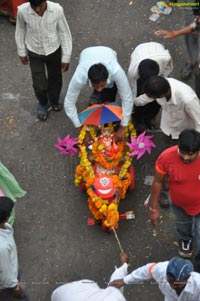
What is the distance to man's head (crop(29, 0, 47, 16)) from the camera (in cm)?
462

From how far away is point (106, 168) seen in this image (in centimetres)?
462

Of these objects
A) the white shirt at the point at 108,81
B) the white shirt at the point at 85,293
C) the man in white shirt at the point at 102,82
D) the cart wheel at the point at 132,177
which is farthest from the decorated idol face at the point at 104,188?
the white shirt at the point at 85,293

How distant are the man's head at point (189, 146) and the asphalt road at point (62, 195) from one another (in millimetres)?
1323

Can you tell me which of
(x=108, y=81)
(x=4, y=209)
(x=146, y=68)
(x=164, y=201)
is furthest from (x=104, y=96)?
(x=4, y=209)

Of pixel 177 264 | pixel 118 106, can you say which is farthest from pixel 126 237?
pixel 177 264

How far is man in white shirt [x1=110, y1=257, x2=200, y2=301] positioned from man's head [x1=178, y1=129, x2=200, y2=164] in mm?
734

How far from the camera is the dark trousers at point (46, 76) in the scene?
523 centimetres

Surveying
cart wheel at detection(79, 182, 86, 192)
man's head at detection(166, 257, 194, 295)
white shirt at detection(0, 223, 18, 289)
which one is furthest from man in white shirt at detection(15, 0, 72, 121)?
man's head at detection(166, 257, 194, 295)

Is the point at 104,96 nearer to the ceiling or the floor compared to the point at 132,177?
nearer to the ceiling

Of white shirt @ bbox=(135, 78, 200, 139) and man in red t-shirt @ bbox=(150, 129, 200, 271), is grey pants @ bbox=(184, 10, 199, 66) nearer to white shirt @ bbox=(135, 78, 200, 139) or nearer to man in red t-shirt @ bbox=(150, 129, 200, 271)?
white shirt @ bbox=(135, 78, 200, 139)

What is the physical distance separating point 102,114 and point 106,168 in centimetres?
50

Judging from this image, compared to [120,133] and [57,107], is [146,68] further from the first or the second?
[57,107]

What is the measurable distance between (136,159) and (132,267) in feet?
3.95

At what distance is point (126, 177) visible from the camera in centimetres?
466
